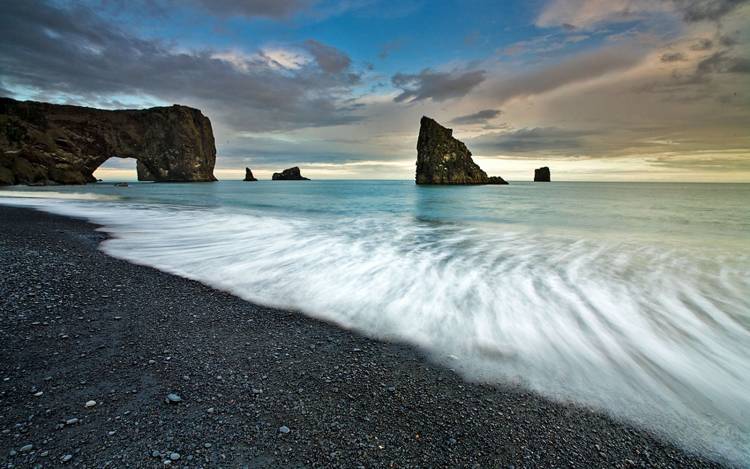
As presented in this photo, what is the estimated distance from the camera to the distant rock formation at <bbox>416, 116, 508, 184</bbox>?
84.4 meters

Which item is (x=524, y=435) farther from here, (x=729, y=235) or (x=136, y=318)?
(x=729, y=235)

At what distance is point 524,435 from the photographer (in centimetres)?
264

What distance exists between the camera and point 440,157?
86688 millimetres

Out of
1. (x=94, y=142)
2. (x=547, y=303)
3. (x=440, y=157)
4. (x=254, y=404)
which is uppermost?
(x=94, y=142)

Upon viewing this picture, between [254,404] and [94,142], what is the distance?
339ft

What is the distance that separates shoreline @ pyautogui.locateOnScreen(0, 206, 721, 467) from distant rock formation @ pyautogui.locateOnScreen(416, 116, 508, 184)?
85247 mm

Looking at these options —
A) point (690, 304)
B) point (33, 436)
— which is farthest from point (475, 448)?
point (690, 304)

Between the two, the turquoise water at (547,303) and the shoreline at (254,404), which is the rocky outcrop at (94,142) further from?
the shoreline at (254,404)

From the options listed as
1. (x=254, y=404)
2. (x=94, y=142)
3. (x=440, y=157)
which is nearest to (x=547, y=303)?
(x=254, y=404)

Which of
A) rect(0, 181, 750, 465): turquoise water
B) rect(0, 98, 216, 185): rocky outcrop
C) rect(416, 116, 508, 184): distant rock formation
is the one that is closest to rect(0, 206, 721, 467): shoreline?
rect(0, 181, 750, 465): turquoise water

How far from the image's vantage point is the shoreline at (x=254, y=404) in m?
2.37

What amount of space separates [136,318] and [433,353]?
395cm

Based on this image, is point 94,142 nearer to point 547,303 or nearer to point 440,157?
point 440,157

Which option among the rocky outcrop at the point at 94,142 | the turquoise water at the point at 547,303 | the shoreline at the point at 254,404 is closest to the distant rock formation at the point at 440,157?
the rocky outcrop at the point at 94,142
